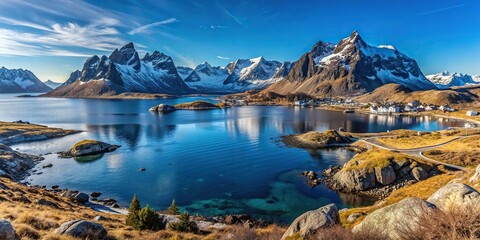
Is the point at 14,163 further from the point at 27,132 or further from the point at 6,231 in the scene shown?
the point at 6,231

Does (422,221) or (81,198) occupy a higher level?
(422,221)

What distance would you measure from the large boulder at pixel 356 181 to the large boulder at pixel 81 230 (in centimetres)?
4794

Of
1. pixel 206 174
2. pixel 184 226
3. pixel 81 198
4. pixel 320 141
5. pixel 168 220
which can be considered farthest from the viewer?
pixel 320 141

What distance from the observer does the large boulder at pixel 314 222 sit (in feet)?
64.6

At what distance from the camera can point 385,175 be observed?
59656 mm

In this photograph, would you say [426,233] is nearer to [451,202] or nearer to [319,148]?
[451,202]

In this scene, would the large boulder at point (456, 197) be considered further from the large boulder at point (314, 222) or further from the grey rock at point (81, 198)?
the grey rock at point (81, 198)

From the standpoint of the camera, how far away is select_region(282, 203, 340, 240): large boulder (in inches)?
776

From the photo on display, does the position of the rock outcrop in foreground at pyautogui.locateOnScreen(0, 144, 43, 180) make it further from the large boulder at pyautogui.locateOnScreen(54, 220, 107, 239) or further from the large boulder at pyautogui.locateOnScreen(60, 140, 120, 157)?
the large boulder at pyautogui.locateOnScreen(54, 220, 107, 239)

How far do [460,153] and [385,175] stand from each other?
25.5 m

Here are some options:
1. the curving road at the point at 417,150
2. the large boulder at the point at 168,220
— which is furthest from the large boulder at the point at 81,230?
the curving road at the point at 417,150

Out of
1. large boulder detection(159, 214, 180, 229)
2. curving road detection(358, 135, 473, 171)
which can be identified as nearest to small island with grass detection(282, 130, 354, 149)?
curving road detection(358, 135, 473, 171)

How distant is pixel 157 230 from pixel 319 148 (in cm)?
7806

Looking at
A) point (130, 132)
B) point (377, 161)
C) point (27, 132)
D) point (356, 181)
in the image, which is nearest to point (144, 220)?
point (356, 181)
